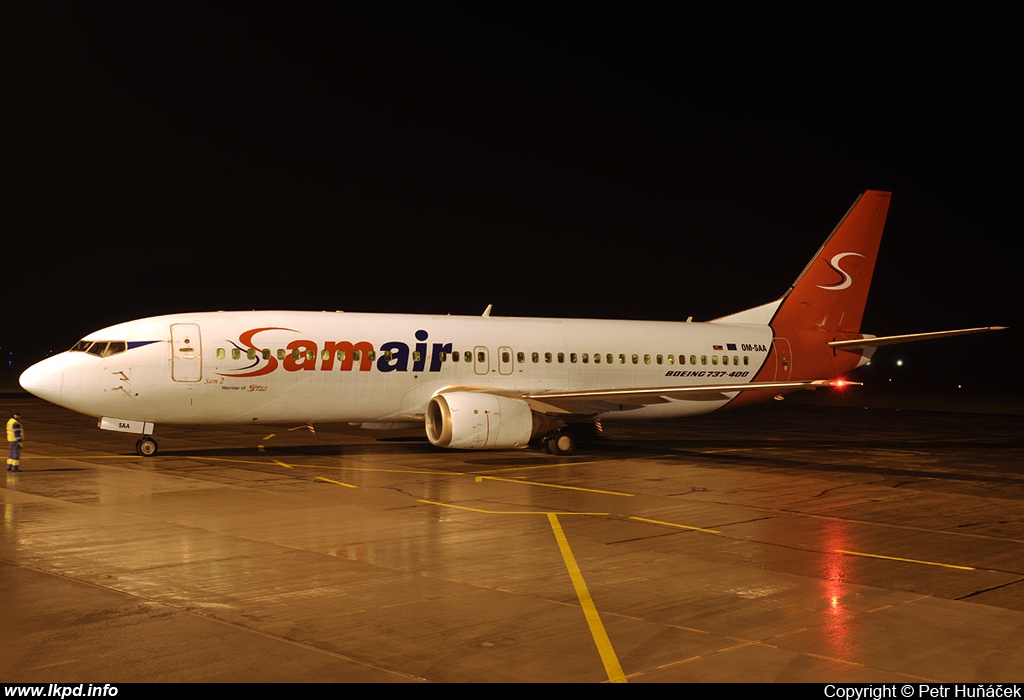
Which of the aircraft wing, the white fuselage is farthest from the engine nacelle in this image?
the white fuselage

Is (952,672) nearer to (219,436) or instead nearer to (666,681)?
(666,681)

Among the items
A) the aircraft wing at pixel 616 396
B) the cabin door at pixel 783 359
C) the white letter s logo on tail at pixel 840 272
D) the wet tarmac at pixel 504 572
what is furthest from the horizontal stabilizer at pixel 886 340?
the wet tarmac at pixel 504 572

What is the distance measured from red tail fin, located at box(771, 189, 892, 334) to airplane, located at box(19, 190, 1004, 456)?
0.05 m

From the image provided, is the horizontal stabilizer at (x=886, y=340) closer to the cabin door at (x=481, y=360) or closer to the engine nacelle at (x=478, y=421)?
the engine nacelle at (x=478, y=421)

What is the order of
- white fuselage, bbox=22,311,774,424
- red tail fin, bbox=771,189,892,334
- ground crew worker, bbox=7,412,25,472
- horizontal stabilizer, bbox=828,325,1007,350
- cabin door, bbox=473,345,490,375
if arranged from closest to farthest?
ground crew worker, bbox=7,412,25,472 → white fuselage, bbox=22,311,774,424 → cabin door, bbox=473,345,490,375 → horizontal stabilizer, bbox=828,325,1007,350 → red tail fin, bbox=771,189,892,334

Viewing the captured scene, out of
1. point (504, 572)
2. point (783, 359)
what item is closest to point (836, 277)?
point (783, 359)

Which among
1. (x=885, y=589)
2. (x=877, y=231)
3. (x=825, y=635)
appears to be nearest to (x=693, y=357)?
(x=877, y=231)

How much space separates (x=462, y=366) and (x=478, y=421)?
2978 millimetres

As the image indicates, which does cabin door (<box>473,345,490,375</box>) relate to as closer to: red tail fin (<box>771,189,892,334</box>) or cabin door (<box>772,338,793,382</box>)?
cabin door (<box>772,338,793,382</box>)

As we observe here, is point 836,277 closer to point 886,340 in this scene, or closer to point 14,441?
point 886,340

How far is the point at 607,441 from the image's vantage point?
108 feet

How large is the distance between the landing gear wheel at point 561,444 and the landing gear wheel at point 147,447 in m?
11.2

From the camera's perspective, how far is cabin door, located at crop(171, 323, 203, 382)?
2466 cm

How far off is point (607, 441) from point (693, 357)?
4.22m
